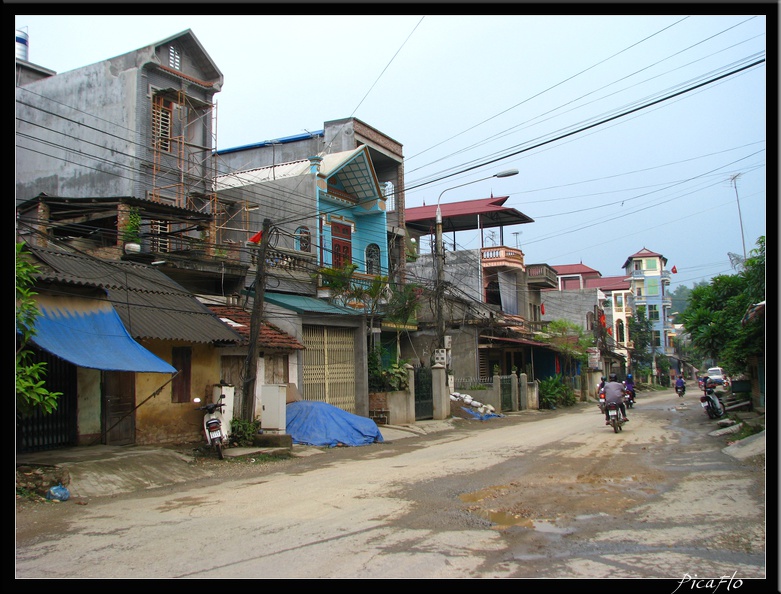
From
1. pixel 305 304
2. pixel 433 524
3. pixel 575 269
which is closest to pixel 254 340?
pixel 305 304

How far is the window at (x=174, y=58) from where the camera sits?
23.5 metres

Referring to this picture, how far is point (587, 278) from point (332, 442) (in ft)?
224

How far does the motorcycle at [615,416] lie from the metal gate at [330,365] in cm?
841

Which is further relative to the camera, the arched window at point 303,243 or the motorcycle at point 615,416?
the arched window at point 303,243

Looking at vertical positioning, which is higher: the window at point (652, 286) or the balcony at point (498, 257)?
the window at point (652, 286)

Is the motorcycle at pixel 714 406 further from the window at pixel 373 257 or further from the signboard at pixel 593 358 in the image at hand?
the signboard at pixel 593 358

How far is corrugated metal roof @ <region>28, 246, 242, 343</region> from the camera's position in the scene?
41.9 feet

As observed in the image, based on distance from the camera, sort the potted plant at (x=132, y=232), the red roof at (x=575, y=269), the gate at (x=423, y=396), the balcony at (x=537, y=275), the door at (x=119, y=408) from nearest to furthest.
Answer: the door at (x=119, y=408)
the potted plant at (x=132, y=232)
the gate at (x=423, y=396)
the balcony at (x=537, y=275)
the red roof at (x=575, y=269)

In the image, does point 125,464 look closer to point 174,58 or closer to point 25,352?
point 25,352

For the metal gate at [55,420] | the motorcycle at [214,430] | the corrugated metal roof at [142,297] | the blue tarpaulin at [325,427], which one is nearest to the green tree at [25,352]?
the corrugated metal roof at [142,297]

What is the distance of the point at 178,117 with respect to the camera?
23.6m

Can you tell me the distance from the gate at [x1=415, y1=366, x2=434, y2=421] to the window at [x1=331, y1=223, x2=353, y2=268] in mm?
5506

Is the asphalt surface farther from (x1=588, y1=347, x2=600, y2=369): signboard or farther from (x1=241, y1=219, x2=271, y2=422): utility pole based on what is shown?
(x1=588, y1=347, x2=600, y2=369): signboard

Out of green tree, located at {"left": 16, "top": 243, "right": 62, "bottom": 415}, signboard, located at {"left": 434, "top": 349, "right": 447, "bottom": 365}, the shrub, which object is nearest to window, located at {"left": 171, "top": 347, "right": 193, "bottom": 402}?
green tree, located at {"left": 16, "top": 243, "right": 62, "bottom": 415}
